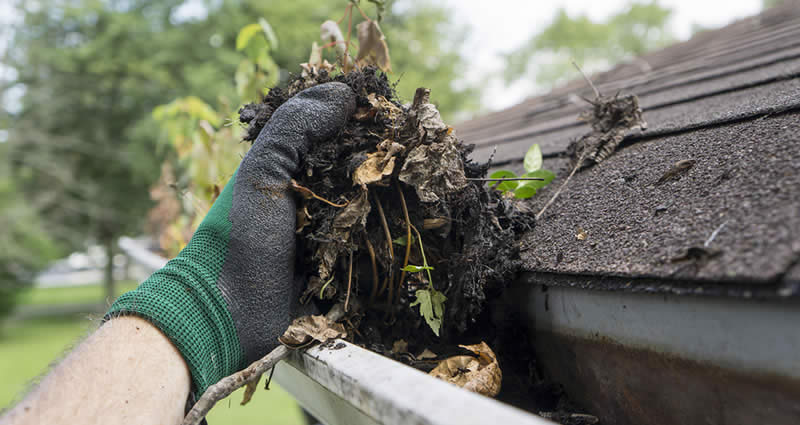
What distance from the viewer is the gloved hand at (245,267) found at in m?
0.92

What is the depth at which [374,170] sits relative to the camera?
3.23 ft

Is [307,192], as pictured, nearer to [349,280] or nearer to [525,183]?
[349,280]

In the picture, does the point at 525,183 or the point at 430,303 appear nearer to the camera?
the point at 430,303

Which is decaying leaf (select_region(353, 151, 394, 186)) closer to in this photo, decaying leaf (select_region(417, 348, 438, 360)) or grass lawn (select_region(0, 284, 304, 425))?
decaying leaf (select_region(417, 348, 438, 360))

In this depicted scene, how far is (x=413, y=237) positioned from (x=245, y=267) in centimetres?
36

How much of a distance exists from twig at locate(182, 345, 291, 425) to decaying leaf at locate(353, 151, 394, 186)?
0.38 metres

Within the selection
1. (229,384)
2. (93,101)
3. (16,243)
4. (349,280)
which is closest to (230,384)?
(229,384)

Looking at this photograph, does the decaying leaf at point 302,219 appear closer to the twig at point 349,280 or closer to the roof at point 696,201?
the twig at point 349,280

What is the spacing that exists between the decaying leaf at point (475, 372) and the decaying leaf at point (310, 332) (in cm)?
22

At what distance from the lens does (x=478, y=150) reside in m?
2.50

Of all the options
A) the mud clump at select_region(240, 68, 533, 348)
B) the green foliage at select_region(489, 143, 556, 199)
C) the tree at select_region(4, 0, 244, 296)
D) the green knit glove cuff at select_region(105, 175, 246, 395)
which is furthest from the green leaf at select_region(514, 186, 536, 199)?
the tree at select_region(4, 0, 244, 296)

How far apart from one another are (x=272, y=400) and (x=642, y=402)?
24.9ft

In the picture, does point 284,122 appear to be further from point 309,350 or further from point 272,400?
point 272,400

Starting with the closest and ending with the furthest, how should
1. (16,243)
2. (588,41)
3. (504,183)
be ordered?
(504,183) → (16,243) → (588,41)
